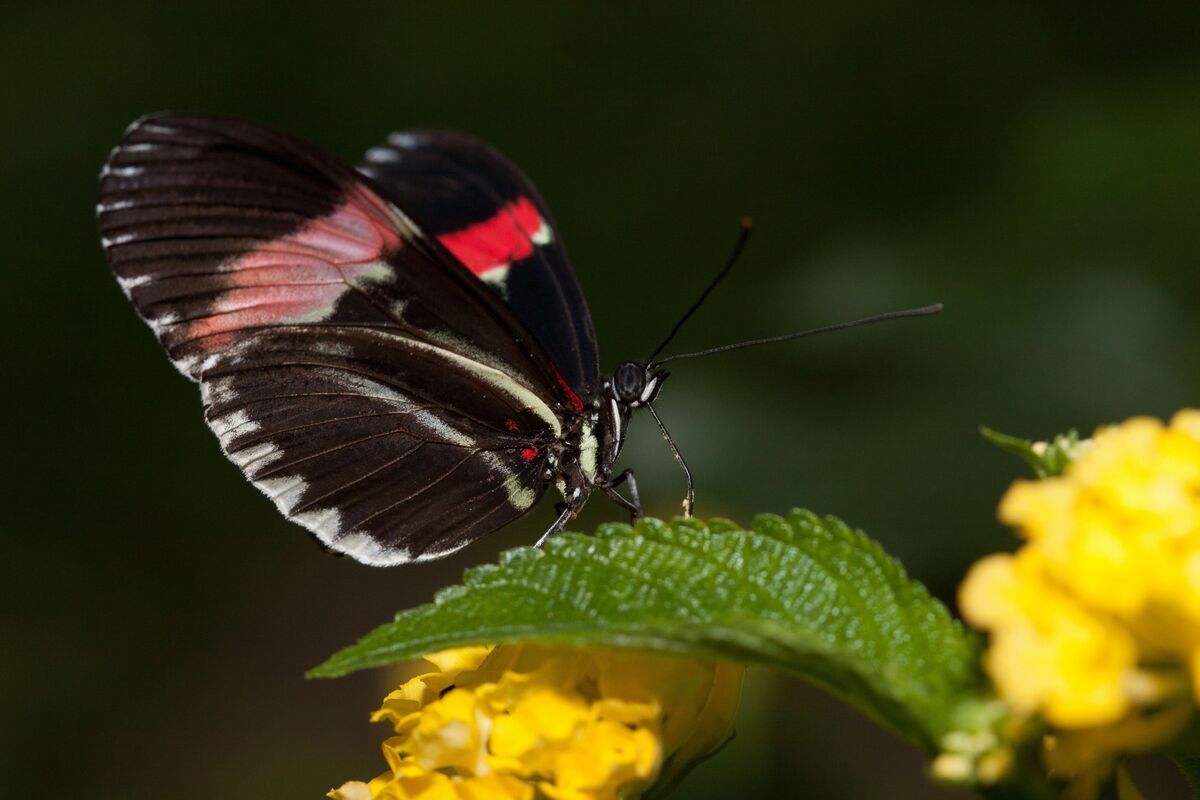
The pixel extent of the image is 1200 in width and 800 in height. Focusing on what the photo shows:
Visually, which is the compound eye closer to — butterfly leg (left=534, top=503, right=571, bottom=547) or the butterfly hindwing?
the butterfly hindwing

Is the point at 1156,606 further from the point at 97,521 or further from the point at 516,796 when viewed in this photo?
the point at 97,521

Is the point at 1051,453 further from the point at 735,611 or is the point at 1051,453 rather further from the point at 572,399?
the point at 572,399

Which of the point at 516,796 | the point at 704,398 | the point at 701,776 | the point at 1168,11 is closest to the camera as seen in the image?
the point at 516,796

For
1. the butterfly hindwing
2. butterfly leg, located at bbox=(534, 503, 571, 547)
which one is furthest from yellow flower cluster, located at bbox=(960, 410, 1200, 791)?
the butterfly hindwing

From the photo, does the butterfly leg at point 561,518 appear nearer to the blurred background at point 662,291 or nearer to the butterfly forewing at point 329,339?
the butterfly forewing at point 329,339

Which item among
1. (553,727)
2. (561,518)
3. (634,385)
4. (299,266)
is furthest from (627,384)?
(553,727)

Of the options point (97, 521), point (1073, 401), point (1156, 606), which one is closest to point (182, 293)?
point (1156, 606)

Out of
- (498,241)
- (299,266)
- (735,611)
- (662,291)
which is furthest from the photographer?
(662,291)

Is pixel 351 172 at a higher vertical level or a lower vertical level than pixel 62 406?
higher
